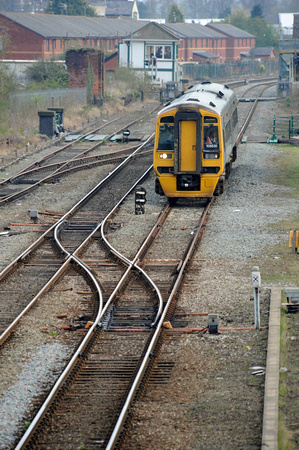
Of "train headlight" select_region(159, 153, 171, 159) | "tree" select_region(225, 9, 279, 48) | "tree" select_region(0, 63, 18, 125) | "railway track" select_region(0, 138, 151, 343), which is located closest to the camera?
"railway track" select_region(0, 138, 151, 343)

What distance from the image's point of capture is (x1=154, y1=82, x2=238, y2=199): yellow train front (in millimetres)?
17281

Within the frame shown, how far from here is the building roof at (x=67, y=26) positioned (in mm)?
60031

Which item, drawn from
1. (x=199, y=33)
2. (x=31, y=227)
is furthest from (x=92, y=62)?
(x=199, y=33)

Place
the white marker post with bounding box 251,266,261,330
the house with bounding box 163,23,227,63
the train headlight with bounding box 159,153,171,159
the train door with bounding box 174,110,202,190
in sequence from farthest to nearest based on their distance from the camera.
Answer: the house with bounding box 163,23,227,63, the train headlight with bounding box 159,153,171,159, the train door with bounding box 174,110,202,190, the white marker post with bounding box 251,266,261,330

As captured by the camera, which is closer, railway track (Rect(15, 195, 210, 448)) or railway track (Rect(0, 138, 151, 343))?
railway track (Rect(15, 195, 210, 448))

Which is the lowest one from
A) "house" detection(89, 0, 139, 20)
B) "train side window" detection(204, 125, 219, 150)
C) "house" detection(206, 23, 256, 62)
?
"train side window" detection(204, 125, 219, 150)

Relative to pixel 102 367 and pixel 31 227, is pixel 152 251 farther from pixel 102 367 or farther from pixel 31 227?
pixel 102 367

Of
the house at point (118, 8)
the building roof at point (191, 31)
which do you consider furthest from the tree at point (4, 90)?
the house at point (118, 8)

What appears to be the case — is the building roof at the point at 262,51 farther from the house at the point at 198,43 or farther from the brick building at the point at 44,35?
the brick building at the point at 44,35

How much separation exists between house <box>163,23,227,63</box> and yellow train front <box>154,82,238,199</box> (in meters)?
69.4

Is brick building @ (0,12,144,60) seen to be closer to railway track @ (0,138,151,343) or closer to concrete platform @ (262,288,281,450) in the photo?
railway track @ (0,138,151,343)

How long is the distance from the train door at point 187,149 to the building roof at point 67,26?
43.0m

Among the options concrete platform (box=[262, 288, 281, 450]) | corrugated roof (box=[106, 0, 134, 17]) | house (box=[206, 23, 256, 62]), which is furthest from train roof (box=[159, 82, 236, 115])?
corrugated roof (box=[106, 0, 134, 17])

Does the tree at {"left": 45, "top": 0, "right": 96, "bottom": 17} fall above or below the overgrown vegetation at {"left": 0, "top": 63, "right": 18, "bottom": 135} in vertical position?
above
